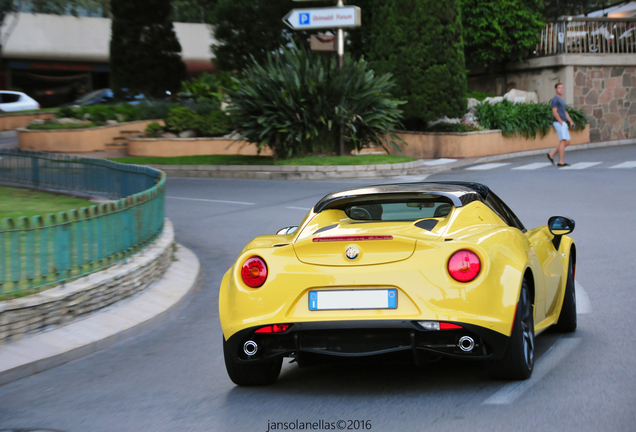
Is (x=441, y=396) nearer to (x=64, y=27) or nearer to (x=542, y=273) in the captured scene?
(x=542, y=273)

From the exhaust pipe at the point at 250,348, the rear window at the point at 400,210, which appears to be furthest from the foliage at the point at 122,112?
the exhaust pipe at the point at 250,348

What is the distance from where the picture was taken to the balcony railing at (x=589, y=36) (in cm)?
3100

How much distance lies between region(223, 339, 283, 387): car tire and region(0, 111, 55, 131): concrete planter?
105 ft

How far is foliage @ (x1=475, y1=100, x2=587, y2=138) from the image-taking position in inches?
1086

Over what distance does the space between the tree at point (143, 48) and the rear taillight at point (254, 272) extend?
35.4 metres

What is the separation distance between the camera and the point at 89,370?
19.8ft

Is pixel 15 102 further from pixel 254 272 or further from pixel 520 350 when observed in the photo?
pixel 520 350

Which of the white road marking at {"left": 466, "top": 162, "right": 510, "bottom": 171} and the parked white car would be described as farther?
the parked white car

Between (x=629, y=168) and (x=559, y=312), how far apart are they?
15.9m

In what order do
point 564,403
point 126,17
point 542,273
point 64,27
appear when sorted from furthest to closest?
point 64,27 → point 126,17 → point 542,273 → point 564,403

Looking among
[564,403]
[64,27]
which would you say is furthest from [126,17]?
[564,403]

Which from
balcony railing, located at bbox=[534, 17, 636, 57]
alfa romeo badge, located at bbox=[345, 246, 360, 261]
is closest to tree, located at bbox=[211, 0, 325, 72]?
balcony railing, located at bbox=[534, 17, 636, 57]

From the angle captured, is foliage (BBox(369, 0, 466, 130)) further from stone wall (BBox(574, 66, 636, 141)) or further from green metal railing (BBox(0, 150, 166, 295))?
green metal railing (BBox(0, 150, 166, 295))

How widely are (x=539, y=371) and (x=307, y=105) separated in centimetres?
1866
